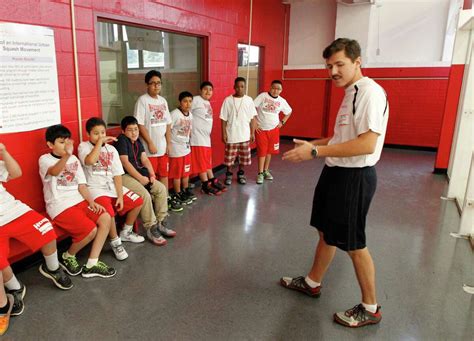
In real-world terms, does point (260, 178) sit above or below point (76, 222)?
below

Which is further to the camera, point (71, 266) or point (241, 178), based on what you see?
point (241, 178)

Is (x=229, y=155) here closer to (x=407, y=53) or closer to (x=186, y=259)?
(x=186, y=259)

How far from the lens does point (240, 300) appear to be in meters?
2.20

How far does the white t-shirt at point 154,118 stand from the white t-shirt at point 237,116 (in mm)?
1053

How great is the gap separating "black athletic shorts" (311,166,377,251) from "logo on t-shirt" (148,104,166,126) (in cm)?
191

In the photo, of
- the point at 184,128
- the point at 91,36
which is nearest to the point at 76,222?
the point at 91,36

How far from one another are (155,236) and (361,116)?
196 centimetres

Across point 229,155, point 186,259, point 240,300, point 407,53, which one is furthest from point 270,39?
point 240,300

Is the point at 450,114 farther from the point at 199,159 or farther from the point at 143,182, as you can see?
the point at 143,182

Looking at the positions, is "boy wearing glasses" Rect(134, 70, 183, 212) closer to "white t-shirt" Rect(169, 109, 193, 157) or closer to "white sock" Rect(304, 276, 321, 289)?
"white t-shirt" Rect(169, 109, 193, 157)

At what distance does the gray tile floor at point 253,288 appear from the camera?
1934 mm

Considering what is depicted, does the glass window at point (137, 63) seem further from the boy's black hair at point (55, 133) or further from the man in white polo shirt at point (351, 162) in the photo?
the man in white polo shirt at point (351, 162)

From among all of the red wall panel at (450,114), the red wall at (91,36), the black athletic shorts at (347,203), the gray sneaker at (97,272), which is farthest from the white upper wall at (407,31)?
the gray sneaker at (97,272)

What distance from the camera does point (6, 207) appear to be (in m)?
2.08
